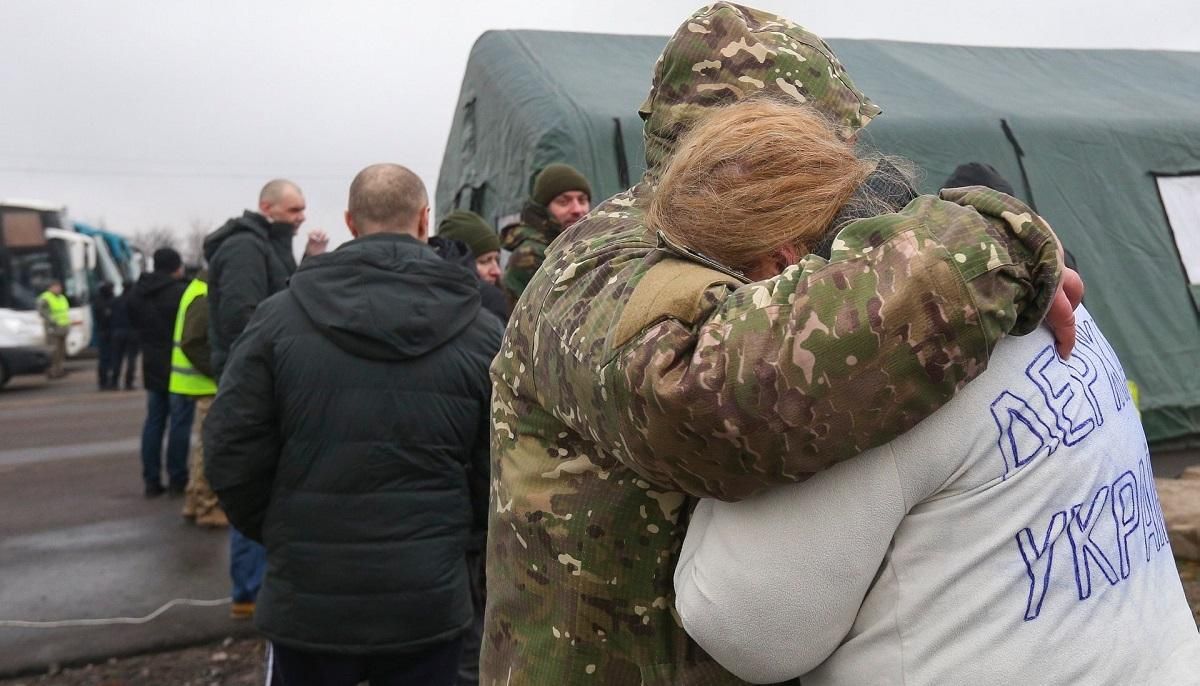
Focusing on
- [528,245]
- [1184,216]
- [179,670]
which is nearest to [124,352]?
[179,670]

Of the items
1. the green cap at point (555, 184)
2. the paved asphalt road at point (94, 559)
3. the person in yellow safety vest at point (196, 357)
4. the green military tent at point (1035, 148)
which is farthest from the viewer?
the green military tent at point (1035, 148)

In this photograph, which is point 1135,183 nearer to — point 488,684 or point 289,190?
point 289,190

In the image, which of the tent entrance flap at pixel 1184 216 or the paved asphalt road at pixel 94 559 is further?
the tent entrance flap at pixel 1184 216

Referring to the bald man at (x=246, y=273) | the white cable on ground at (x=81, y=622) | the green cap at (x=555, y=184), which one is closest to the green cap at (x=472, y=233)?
the green cap at (x=555, y=184)

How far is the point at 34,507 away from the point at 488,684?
23.9 feet

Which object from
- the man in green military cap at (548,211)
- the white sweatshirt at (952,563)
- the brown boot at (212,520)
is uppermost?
the white sweatshirt at (952,563)

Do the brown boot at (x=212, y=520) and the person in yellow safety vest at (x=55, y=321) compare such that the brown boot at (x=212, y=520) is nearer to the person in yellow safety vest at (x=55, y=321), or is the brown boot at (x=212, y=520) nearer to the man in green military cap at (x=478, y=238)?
the man in green military cap at (x=478, y=238)

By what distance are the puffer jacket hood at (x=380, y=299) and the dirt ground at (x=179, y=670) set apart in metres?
2.23

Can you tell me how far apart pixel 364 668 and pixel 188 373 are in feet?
12.8

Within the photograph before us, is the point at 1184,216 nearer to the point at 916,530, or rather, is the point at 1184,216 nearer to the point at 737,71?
the point at 737,71

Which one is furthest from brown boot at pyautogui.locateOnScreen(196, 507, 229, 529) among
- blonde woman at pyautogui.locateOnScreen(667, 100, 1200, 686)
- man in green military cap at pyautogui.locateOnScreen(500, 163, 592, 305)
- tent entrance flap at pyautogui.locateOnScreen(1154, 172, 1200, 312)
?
tent entrance flap at pyautogui.locateOnScreen(1154, 172, 1200, 312)

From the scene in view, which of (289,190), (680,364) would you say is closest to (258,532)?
(680,364)

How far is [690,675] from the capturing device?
1.30 m

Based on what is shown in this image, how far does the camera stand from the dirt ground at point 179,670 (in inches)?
162
